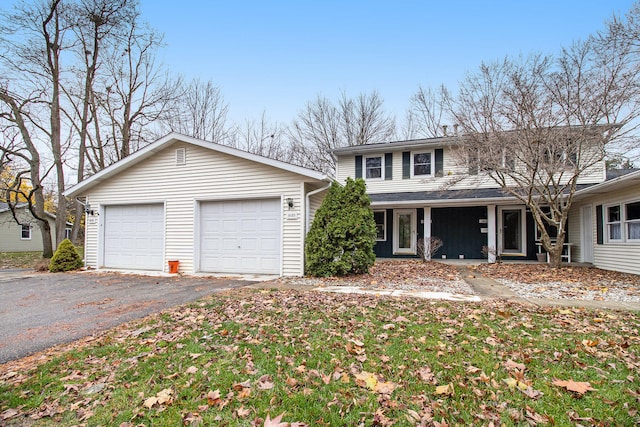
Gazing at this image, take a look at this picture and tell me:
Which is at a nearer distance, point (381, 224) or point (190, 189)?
point (190, 189)

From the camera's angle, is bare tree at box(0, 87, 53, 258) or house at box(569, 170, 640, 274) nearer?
house at box(569, 170, 640, 274)

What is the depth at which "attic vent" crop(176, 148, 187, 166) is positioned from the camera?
34.4 ft

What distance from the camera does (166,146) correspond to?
10.6 meters

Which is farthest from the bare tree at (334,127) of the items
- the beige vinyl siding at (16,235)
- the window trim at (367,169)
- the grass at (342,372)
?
the grass at (342,372)

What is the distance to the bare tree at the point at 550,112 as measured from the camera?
29.0 feet

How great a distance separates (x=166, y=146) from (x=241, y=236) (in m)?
3.77

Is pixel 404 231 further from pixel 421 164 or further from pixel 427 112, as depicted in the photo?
pixel 427 112

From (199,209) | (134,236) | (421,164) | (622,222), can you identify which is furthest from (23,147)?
(622,222)

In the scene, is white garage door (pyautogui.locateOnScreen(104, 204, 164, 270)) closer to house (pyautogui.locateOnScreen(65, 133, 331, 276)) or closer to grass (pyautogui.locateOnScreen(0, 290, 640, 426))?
house (pyautogui.locateOnScreen(65, 133, 331, 276))

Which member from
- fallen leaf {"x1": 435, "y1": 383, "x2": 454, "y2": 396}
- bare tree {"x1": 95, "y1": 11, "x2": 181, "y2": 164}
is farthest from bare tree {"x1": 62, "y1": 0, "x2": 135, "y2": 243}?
fallen leaf {"x1": 435, "y1": 383, "x2": 454, "y2": 396}

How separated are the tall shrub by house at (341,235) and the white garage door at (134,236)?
514 centimetres

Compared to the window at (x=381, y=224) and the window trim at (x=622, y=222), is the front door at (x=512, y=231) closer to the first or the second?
the window trim at (x=622, y=222)

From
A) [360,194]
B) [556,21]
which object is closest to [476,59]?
[556,21]

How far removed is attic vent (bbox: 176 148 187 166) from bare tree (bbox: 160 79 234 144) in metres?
12.9
